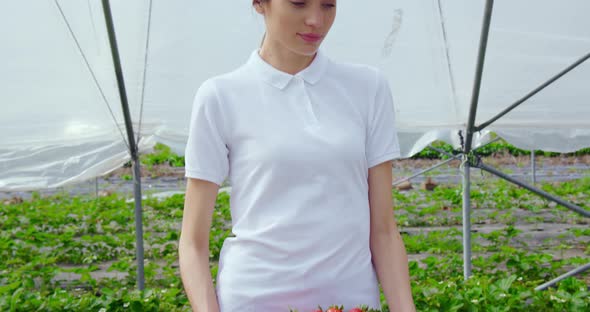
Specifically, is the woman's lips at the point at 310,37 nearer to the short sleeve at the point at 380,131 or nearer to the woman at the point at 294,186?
the woman at the point at 294,186

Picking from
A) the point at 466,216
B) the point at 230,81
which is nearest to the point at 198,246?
the point at 230,81

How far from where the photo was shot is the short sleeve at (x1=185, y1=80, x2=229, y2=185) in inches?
45.5

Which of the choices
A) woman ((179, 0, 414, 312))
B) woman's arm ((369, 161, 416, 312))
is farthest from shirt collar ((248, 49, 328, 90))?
woman's arm ((369, 161, 416, 312))

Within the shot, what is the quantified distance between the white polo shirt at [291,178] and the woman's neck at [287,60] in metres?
0.03

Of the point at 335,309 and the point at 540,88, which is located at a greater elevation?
the point at 540,88

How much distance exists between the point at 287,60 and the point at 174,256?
4.55m

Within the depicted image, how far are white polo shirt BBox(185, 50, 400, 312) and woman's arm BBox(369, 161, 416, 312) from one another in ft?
0.06

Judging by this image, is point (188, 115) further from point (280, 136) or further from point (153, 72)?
point (280, 136)

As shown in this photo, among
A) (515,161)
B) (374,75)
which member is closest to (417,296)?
(374,75)

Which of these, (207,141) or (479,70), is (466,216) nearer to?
(479,70)

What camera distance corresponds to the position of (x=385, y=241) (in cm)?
120

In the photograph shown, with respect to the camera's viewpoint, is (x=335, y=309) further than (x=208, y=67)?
No

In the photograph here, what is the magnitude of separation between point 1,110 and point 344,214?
9.10 ft

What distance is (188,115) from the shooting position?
3.79m
